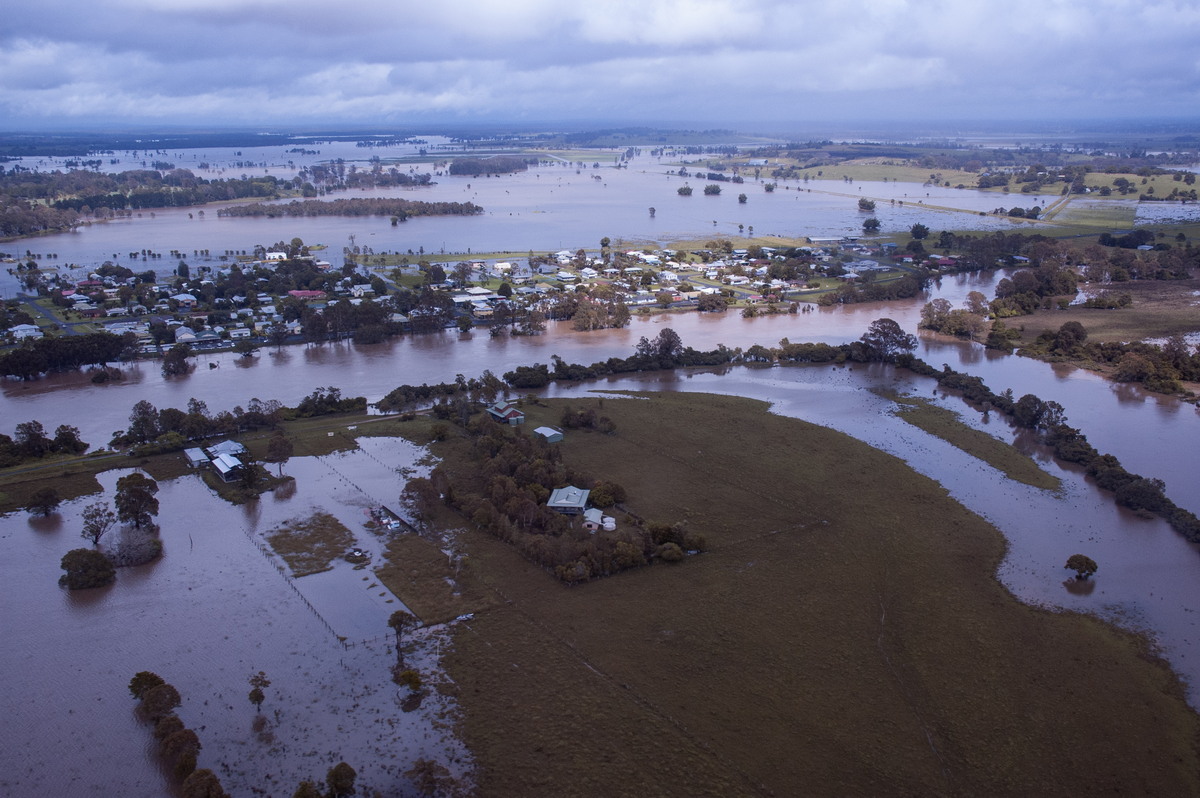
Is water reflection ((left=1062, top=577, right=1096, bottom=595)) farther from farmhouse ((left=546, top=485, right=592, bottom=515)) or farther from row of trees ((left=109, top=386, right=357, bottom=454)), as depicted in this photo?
row of trees ((left=109, top=386, right=357, bottom=454))

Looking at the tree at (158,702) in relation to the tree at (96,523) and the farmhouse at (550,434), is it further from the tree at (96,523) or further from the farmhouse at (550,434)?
the farmhouse at (550,434)

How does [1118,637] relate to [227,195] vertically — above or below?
below

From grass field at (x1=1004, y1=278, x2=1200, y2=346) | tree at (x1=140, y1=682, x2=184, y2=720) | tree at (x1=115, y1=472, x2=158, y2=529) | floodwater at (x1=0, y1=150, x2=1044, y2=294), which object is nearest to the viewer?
tree at (x1=140, y1=682, x2=184, y2=720)

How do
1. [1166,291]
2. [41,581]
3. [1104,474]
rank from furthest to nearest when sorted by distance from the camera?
1. [1166,291]
2. [1104,474]
3. [41,581]

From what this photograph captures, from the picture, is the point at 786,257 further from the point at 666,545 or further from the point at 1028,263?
the point at 666,545

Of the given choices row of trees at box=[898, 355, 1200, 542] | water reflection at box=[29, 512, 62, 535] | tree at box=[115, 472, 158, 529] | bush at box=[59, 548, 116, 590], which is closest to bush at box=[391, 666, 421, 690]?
bush at box=[59, 548, 116, 590]

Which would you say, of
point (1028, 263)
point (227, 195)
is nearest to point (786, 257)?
point (1028, 263)

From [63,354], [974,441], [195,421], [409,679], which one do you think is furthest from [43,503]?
[974,441]
